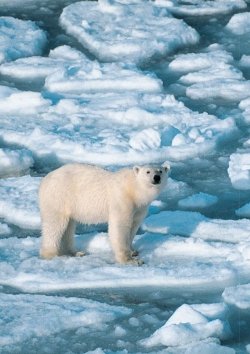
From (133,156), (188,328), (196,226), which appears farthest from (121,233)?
(133,156)

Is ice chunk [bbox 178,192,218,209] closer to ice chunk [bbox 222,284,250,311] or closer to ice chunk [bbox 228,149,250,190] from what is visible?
ice chunk [bbox 228,149,250,190]

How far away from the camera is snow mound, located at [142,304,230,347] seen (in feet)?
13.5

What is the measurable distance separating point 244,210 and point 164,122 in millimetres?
1924

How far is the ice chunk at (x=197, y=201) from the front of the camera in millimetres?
6090

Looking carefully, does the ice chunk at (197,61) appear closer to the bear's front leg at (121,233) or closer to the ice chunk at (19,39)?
the ice chunk at (19,39)

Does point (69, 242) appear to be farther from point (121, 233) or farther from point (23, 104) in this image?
point (23, 104)

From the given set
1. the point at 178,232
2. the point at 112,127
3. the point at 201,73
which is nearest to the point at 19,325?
the point at 178,232

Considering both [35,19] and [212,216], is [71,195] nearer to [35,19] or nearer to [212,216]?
[212,216]

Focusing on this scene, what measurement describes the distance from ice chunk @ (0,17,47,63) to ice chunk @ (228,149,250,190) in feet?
11.3

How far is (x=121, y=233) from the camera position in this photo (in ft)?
16.9

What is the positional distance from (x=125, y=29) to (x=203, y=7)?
1376 mm

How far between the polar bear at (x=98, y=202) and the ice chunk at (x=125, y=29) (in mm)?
4273

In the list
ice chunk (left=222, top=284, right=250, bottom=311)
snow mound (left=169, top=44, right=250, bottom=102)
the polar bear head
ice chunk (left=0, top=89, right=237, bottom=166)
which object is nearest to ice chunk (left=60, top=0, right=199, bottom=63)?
snow mound (left=169, top=44, right=250, bottom=102)

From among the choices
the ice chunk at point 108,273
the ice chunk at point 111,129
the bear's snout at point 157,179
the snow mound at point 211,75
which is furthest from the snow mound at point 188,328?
the snow mound at point 211,75
